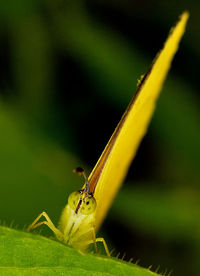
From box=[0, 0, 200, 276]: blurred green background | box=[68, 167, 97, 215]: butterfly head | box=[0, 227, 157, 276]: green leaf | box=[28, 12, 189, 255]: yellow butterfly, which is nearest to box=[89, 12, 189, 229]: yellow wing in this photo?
box=[28, 12, 189, 255]: yellow butterfly

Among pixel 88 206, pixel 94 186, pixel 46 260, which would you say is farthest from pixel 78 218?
pixel 46 260

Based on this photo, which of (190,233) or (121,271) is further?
(190,233)

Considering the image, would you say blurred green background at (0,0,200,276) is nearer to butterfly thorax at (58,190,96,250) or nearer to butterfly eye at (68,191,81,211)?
butterfly thorax at (58,190,96,250)

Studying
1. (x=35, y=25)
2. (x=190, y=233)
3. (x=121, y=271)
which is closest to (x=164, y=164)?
(x=190, y=233)

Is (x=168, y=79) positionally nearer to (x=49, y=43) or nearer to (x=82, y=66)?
(x=82, y=66)

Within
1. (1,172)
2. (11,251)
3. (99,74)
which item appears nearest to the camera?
(11,251)

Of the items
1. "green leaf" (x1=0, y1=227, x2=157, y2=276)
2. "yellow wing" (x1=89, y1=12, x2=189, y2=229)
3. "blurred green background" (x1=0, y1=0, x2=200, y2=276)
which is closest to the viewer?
"green leaf" (x1=0, y1=227, x2=157, y2=276)
